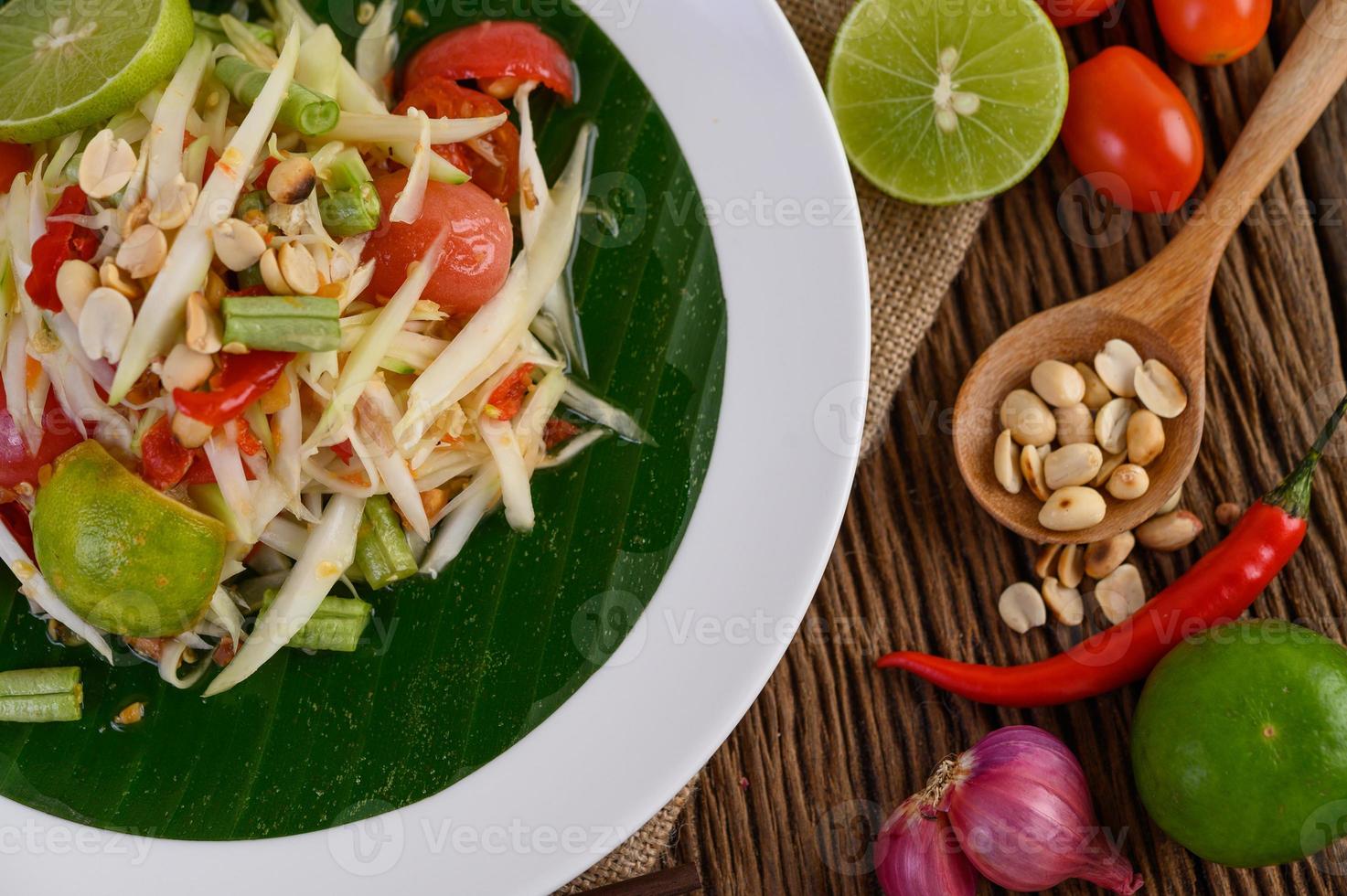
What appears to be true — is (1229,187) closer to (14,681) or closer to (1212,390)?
(1212,390)

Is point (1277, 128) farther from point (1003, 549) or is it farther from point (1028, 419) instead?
point (1003, 549)

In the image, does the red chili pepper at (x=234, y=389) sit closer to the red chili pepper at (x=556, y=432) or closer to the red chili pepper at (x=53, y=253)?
the red chili pepper at (x=53, y=253)

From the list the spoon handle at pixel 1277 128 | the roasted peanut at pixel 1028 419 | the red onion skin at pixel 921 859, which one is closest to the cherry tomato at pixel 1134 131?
the spoon handle at pixel 1277 128

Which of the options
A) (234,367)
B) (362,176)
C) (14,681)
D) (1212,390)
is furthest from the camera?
(1212,390)

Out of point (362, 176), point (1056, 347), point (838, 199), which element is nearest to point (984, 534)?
point (1056, 347)

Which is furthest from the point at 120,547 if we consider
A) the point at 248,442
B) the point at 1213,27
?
the point at 1213,27
